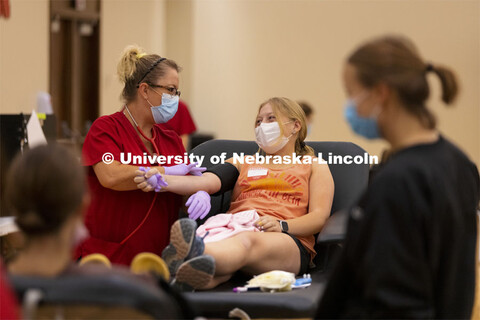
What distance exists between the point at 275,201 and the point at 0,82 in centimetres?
336

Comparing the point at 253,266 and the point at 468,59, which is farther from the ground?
the point at 468,59

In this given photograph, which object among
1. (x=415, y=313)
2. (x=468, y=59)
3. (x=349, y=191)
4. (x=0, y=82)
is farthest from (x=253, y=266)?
(x=468, y=59)

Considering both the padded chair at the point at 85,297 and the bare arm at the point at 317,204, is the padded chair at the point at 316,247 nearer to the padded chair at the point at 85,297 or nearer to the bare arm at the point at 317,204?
the bare arm at the point at 317,204

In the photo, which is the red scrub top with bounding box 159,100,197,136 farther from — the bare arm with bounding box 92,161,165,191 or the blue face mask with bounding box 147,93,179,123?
the bare arm with bounding box 92,161,165,191

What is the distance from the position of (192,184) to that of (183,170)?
7 centimetres

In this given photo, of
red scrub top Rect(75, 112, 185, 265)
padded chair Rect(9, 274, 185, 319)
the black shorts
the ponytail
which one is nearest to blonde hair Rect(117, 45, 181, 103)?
red scrub top Rect(75, 112, 185, 265)

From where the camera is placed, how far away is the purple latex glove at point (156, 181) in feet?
7.83

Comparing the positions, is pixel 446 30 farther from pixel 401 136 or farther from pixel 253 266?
pixel 401 136

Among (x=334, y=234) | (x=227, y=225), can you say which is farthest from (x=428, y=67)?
(x=227, y=225)

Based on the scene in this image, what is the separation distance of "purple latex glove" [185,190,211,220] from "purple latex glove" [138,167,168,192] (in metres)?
0.15

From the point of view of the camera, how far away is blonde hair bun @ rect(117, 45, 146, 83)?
8.49 ft

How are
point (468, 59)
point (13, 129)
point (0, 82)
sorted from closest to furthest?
point (13, 129) < point (0, 82) < point (468, 59)

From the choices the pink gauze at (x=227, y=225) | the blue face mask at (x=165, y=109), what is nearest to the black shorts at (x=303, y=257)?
the pink gauze at (x=227, y=225)

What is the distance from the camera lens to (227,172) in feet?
8.96
